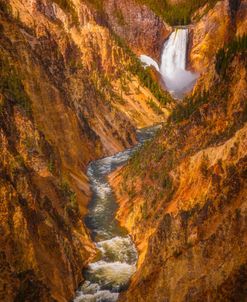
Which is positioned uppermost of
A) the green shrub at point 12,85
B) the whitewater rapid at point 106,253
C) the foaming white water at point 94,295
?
the green shrub at point 12,85

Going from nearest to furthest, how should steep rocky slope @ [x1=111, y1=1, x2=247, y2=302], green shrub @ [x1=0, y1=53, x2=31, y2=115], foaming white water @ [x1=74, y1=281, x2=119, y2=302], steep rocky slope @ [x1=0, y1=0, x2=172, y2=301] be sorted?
steep rocky slope @ [x1=111, y1=1, x2=247, y2=302]
steep rocky slope @ [x1=0, y1=0, x2=172, y2=301]
foaming white water @ [x1=74, y1=281, x2=119, y2=302]
green shrub @ [x1=0, y1=53, x2=31, y2=115]

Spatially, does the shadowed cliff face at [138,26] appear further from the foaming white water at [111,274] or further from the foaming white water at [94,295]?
the foaming white water at [94,295]

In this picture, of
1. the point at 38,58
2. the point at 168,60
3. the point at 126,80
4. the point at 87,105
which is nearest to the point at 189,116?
the point at 38,58

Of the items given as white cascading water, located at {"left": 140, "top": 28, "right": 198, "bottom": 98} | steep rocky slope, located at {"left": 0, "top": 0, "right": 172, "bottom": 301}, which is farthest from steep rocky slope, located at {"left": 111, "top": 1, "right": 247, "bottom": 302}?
white cascading water, located at {"left": 140, "top": 28, "right": 198, "bottom": 98}

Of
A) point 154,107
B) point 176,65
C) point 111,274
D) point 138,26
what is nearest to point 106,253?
point 111,274

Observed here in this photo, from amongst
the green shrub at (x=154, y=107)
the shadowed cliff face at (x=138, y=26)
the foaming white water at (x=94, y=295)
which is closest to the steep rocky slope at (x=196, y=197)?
the foaming white water at (x=94, y=295)

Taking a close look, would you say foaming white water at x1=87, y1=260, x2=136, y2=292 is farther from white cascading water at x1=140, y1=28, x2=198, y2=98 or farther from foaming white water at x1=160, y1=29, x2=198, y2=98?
foaming white water at x1=160, y1=29, x2=198, y2=98

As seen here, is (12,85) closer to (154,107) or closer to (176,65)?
(154,107)

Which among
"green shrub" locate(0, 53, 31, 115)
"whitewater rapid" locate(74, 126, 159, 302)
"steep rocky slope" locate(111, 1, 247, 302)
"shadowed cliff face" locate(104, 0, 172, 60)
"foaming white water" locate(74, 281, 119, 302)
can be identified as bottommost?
"foaming white water" locate(74, 281, 119, 302)
